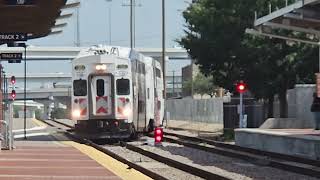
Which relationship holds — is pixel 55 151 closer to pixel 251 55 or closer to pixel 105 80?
pixel 105 80

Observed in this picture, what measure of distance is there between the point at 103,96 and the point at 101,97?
99 mm

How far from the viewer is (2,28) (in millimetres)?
20547

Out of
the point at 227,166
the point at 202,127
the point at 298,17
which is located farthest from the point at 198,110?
the point at 227,166

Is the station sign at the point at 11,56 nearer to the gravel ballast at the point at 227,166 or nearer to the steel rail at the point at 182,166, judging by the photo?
the steel rail at the point at 182,166

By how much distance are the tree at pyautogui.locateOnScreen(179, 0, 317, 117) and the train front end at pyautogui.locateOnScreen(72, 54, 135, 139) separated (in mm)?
6438

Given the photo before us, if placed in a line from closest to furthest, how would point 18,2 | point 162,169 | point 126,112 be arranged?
point 18,2
point 162,169
point 126,112

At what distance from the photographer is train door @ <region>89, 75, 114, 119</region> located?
91.5 feet

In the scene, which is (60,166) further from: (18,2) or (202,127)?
(202,127)

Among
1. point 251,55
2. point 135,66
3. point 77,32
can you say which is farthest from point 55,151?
point 77,32

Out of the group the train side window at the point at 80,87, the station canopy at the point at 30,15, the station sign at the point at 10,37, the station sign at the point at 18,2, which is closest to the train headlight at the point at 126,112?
the train side window at the point at 80,87

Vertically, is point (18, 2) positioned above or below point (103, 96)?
above

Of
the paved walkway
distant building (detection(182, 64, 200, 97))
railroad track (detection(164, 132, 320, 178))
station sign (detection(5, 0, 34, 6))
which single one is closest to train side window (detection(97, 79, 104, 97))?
railroad track (detection(164, 132, 320, 178))

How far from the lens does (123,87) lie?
2786cm

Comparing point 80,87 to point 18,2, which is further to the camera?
point 80,87
